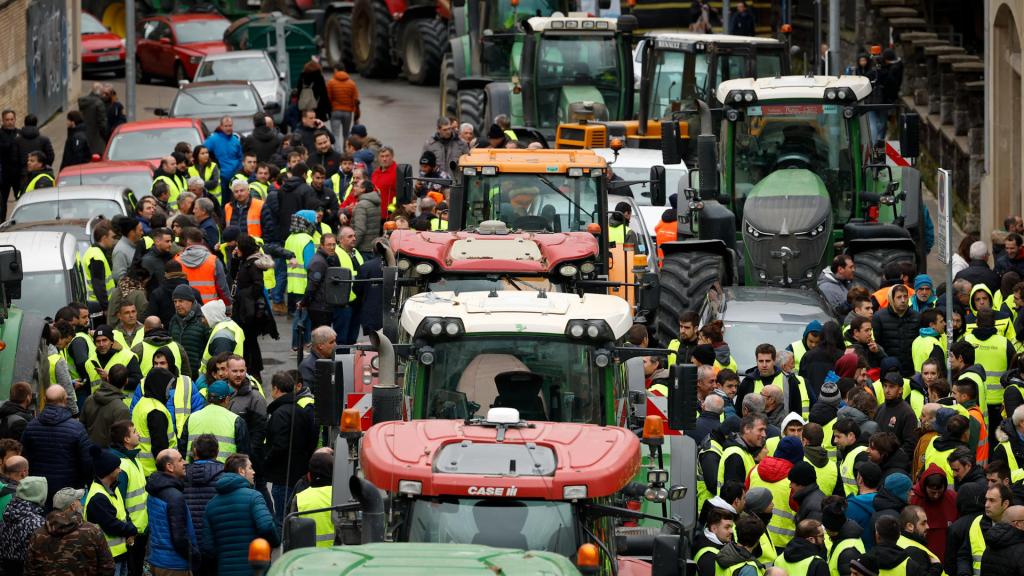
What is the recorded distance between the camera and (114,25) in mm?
46750

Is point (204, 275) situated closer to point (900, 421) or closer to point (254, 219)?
point (254, 219)

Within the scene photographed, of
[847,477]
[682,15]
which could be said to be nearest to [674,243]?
[847,477]

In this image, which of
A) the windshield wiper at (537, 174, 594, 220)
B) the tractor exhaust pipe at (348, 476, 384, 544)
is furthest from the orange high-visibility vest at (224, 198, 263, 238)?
the tractor exhaust pipe at (348, 476, 384, 544)

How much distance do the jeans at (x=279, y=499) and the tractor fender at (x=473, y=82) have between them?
16088mm

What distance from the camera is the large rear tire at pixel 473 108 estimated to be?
29938 millimetres

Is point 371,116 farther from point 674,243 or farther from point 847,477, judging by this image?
point 847,477

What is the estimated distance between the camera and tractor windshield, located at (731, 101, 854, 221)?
63.5 feet

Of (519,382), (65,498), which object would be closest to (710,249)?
(519,382)

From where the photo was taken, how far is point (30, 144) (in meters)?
27.0

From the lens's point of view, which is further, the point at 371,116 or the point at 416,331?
the point at 371,116

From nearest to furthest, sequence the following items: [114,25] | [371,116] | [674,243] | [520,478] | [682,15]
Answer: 1. [520,478]
2. [674,243]
3. [371,116]
4. [682,15]
5. [114,25]

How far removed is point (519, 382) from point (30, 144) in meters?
17.1

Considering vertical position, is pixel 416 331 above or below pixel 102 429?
above

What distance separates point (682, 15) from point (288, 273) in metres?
24.5
